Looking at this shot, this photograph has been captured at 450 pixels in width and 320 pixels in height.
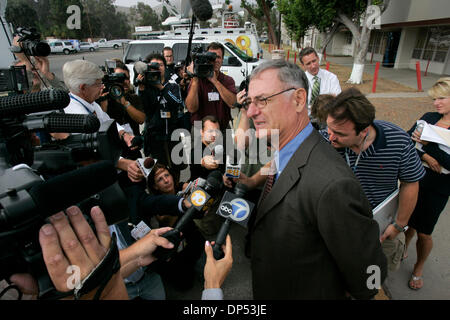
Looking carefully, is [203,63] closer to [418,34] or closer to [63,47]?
[418,34]

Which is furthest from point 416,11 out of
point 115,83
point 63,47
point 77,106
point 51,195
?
point 63,47

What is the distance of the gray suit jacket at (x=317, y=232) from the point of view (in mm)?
989

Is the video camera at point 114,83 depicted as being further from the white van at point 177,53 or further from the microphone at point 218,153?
the white van at point 177,53

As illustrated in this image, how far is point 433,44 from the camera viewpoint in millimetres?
14570

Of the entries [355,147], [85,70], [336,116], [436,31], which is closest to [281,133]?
[336,116]

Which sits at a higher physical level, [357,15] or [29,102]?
[357,15]

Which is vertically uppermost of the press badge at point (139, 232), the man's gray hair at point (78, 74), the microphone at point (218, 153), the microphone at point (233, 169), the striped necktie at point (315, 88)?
the man's gray hair at point (78, 74)

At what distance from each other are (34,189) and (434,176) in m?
2.56

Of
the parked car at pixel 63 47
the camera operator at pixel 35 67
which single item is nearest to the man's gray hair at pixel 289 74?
the camera operator at pixel 35 67

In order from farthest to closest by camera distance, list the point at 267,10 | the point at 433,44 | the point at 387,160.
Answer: the point at 267,10, the point at 433,44, the point at 387,160

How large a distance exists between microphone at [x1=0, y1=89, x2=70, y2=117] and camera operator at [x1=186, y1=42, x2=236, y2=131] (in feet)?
8.04

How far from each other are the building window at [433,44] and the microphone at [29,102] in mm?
18839
